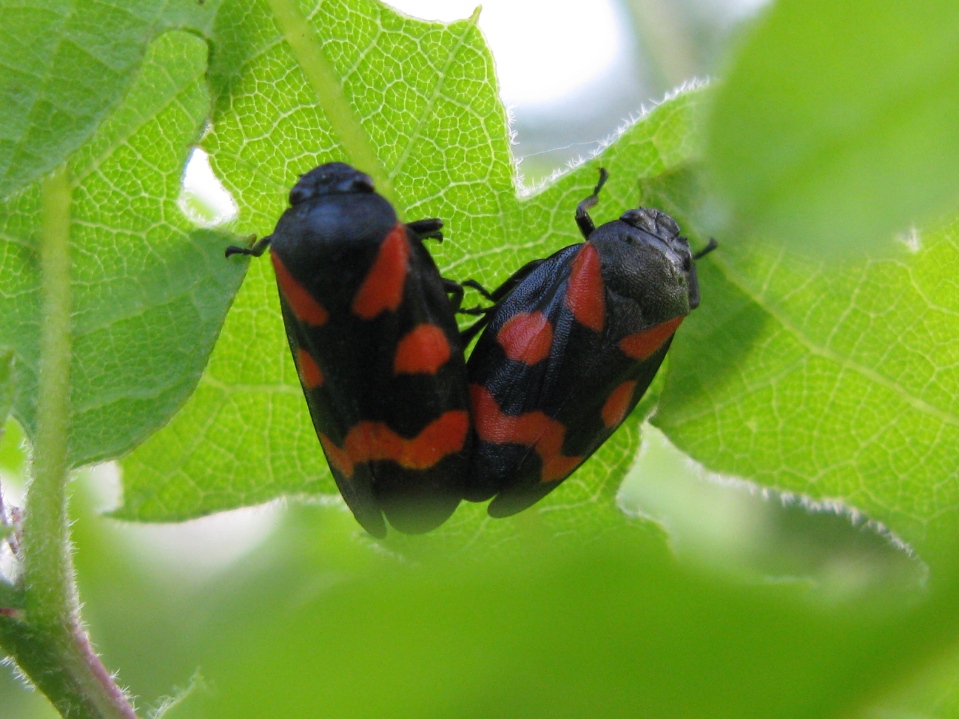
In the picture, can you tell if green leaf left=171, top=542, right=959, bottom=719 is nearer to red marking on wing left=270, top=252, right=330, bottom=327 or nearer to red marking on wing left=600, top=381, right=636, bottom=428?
red marking on wing left=270, top=252, right=330, bottom=327

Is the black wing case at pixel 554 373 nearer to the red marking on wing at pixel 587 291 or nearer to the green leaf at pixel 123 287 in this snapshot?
the red marking on wing at pixel 587 291

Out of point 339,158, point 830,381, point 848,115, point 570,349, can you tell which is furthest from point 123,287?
point 848,115

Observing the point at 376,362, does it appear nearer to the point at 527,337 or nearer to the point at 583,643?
the point at 527,337

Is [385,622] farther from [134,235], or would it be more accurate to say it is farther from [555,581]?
[134,235]

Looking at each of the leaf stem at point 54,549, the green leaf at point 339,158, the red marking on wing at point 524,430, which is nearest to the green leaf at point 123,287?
the leaf stem at point 54,549

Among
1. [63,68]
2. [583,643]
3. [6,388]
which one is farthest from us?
[63,68]

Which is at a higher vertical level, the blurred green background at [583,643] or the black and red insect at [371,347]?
the blurred green background at [583,643]
